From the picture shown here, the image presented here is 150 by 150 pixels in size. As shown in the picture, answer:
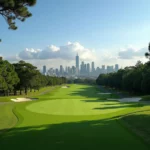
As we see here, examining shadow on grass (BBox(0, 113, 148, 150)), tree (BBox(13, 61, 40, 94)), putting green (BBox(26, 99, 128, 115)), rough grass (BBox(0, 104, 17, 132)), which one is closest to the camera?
shadow on grass (BBox(0, 113, 148, 150))

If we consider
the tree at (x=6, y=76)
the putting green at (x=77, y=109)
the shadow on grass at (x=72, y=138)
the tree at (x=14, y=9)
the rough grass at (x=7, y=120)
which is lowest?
the putting green at (x=77, y=109)

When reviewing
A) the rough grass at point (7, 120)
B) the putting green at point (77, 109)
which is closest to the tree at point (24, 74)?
the putting green at point (77, 109)

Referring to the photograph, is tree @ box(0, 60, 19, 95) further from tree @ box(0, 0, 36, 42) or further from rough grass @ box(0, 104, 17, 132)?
tree @ box(0, 0, 36, 42)

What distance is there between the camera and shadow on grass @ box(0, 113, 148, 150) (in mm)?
14875

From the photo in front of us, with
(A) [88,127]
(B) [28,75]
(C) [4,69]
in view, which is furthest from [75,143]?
(B) [28,75]

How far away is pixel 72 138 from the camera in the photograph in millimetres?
16875

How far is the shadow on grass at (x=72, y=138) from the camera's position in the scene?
14.9 m

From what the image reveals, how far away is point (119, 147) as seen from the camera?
1463cm

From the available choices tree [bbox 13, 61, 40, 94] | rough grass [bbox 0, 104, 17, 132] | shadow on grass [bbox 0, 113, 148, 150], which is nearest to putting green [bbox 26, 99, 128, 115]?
rough grass [bbox 0, 104, 17, 132]

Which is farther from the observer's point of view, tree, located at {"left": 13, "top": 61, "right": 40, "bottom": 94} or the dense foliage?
tree, located at {"left": 13, "top": 61, "right": 40, "bottom": 94}

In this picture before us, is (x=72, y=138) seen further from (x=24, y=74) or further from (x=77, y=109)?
(x=24, y=74)

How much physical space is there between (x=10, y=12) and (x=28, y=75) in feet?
217

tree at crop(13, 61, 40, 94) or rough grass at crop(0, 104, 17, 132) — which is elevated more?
tree at crop(13, 61, 40, 94)

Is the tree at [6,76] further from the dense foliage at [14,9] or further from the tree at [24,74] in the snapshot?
the dense foliage at [14,9]
